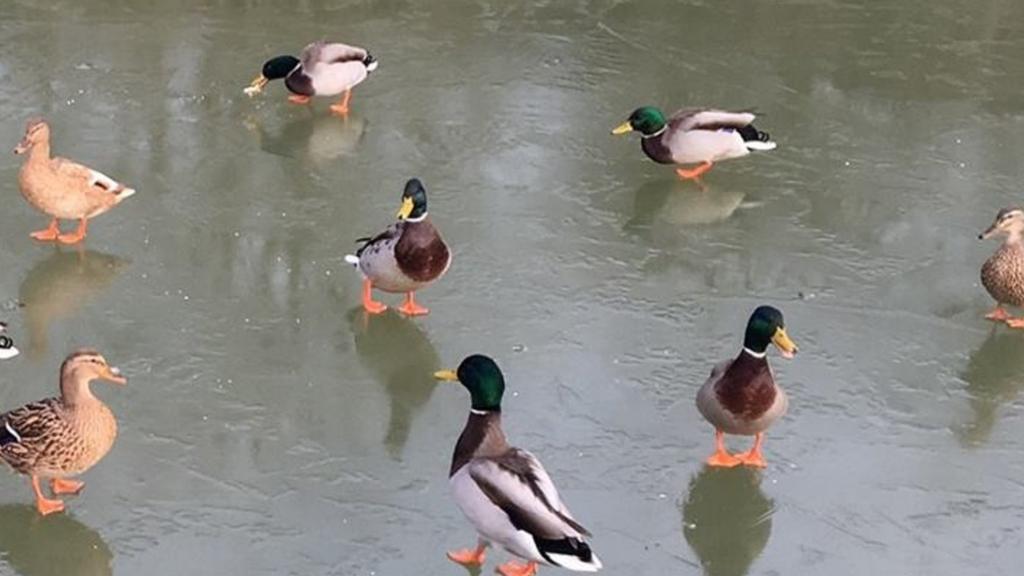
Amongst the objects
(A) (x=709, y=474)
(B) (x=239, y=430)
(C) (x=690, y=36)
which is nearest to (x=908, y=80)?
(C) (x=690, y=36)

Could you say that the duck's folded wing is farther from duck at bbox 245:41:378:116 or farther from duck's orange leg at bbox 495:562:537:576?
duck at bbox 245:41:378:116

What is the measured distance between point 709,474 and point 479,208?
87.4 inches

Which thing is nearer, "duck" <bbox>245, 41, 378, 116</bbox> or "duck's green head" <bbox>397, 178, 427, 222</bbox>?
"duck's green head" <bbox>397, 178, 427, 222</bbox>

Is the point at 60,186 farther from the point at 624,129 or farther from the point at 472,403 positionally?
the point at 624,129

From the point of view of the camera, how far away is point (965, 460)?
5.09 metres

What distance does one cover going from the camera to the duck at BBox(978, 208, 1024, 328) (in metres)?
5.90

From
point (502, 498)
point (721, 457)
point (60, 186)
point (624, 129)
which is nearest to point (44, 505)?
point (502, 498)

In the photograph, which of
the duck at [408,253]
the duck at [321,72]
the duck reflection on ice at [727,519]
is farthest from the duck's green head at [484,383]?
the duck at [321,72]

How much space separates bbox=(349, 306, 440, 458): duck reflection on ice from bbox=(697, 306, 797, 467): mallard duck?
103 cm

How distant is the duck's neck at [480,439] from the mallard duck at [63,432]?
1037 millimetres

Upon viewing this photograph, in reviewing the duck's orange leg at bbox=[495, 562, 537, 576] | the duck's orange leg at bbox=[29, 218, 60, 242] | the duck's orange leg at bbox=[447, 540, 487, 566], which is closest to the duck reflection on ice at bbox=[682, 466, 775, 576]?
the duck's orange leg at bbox=[495, 562, 537, 576]

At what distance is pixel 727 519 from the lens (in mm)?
4750

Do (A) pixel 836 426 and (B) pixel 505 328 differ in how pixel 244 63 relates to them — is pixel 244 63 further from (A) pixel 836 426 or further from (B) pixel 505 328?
(A) pixel 836 426

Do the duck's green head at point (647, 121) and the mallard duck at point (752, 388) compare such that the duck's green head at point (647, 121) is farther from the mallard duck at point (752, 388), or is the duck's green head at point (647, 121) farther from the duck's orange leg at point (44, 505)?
the duck's orange leg at point (44, 505)
